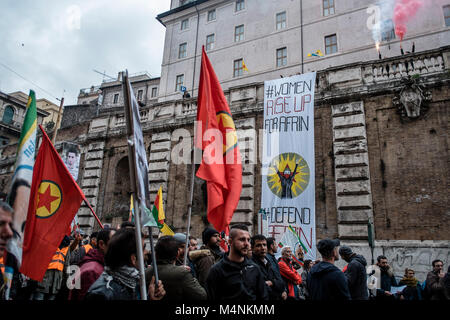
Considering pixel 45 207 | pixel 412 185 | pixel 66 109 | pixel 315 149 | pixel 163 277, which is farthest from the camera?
pixel 66 109

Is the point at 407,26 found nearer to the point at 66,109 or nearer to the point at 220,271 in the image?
the point at 220,271

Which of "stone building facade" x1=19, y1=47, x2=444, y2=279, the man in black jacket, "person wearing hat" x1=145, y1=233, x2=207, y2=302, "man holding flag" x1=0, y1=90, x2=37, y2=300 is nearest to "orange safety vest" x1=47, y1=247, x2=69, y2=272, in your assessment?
"man holding flag" x1=0, y1=90, x2=37, y2=300

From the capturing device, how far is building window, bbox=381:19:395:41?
18.7 meters

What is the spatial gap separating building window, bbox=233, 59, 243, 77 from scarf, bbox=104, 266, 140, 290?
2151 centimetres

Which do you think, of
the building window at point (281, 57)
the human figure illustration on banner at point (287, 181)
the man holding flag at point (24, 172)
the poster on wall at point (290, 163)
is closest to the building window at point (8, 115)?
the building window at point (281, 57)

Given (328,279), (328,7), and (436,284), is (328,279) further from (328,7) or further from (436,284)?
(328,7)

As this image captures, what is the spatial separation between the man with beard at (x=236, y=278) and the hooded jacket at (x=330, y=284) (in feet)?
2.63

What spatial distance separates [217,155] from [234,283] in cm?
214

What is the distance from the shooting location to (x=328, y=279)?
388 cm

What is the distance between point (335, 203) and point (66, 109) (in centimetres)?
3413

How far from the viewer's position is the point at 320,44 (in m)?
20.6

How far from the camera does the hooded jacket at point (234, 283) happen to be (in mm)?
3367

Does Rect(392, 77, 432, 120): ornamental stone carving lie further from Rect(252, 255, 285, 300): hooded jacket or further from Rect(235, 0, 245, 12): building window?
Rect(235, 0, 245, 12): building window
